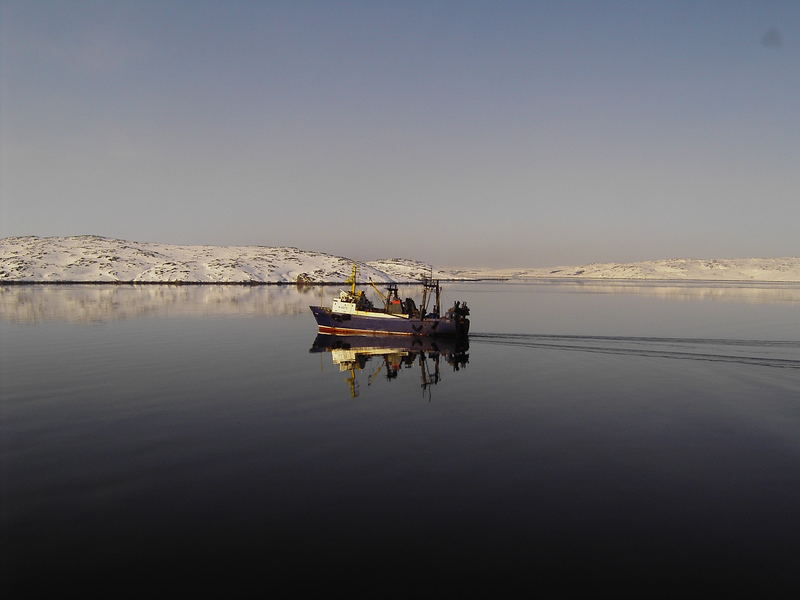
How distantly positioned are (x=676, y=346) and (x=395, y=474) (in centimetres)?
4553

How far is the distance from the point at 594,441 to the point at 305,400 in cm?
1525

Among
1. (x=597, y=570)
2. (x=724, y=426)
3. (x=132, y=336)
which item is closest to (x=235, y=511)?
(x=597, y=570)

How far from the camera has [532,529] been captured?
1473 centimetres

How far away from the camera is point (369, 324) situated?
6481cm

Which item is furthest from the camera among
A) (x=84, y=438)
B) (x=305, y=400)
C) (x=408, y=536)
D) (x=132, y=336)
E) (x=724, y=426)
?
(x=132, y=336)

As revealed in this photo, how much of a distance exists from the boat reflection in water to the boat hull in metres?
0.72

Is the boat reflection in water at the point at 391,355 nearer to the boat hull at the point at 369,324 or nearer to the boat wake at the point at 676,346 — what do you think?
the boat hull at the point at 369,324

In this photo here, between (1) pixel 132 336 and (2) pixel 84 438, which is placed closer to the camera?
(2) pixel 84 438

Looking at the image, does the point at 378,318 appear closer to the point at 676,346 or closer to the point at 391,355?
the point at 391,355

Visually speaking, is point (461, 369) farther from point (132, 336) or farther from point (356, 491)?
point (132, 336)

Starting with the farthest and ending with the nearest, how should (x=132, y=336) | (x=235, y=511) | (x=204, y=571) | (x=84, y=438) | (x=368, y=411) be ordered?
(x=132, y=336) < (x=368, y=411) < (x=84, y=438) < (x=235, y=511) < (x=204, y=571)

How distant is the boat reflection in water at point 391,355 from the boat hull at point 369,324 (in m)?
0.72

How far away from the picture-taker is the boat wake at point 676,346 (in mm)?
47188

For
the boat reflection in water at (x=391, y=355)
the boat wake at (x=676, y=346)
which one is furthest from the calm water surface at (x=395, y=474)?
the boat wake at (x=676, y=346)
